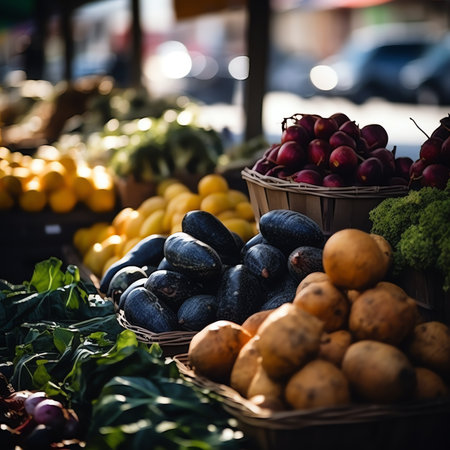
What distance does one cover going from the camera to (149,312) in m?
2.55

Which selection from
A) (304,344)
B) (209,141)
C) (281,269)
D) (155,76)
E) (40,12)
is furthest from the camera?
(155,76)

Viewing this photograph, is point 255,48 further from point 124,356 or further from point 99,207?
point 124,356

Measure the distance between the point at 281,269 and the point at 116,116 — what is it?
220 inches

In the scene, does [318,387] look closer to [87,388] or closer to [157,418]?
[157,418]

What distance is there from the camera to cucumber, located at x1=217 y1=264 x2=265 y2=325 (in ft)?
8.02

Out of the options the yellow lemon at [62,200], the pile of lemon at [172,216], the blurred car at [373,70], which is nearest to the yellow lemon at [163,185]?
the pile of lemon at [172,216]

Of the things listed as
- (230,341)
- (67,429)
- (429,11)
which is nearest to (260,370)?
(230,341)

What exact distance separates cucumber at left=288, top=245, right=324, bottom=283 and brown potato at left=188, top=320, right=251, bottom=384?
437mm

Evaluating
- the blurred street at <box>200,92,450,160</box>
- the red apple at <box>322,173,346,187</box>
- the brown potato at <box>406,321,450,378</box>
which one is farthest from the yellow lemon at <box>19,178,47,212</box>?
the blurred street at <box>200,92,450,160</box>

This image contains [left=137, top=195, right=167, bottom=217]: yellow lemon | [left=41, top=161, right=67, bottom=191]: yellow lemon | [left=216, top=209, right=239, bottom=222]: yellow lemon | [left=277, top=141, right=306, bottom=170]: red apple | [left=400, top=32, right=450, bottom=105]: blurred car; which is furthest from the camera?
[left=400, top=32, right=450, bottom=105]: blurred car

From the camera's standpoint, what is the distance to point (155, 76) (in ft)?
93.0

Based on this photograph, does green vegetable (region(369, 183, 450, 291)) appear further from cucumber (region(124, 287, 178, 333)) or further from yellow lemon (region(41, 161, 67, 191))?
yellow lemon (region(41, 161, 67, 191))

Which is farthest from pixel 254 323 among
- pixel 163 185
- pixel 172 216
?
pixel 163 185

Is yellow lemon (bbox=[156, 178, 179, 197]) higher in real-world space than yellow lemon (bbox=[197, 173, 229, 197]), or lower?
lower
